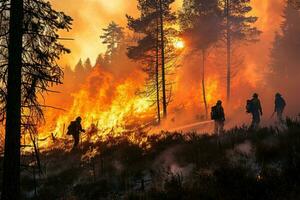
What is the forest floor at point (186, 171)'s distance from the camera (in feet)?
30.5

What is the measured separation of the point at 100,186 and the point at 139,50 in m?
25.3

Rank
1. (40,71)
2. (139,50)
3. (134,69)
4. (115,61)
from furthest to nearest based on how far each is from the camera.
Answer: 1. (115,61)
2. (134,69)
3. (139,50)
4. (40,71)

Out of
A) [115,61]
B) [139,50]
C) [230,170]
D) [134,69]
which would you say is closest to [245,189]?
[230,170]

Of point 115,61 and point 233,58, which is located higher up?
point 115,61

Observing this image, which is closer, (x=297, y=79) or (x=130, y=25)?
(x=130, y=25)

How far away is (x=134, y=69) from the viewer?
255ft

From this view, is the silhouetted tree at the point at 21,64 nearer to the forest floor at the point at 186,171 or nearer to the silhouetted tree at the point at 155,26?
the forest floor at the point at 186,171

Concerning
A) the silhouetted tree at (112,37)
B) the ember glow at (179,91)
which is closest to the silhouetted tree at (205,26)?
the ember glow at (179,91)

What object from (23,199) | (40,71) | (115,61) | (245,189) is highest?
(115,61)

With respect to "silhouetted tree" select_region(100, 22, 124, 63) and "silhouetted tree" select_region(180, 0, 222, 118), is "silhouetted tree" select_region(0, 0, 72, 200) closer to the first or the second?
"silhouetted tree" select_region(180, 0, 222, 118)

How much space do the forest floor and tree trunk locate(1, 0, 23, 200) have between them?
2.81m

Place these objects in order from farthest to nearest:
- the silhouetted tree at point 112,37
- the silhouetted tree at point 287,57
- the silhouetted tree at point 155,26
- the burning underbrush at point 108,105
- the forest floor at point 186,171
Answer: the silhouetted tree at point 112,37
the burning underbrush at point 108,105
the silhouetted tree at point 287,57
the silhouetted tree at point 155,26
the forest floor at point 186,171

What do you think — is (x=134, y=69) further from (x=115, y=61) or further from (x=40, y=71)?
(x=40, y=71)

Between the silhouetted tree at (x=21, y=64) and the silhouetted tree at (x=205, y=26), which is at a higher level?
the silhouetted tree at (x=205, y=26)
